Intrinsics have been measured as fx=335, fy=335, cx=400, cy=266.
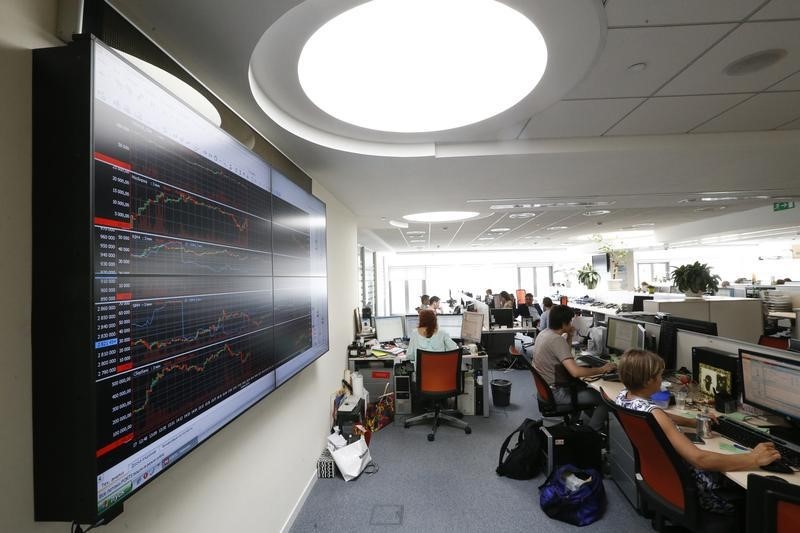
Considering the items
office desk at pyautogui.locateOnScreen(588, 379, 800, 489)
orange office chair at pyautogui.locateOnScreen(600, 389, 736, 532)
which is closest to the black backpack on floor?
office desk at pyautogui.locateOnScreen(588, 379, 800, 489)

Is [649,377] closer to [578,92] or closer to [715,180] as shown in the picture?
[578,92]

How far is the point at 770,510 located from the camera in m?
1.08

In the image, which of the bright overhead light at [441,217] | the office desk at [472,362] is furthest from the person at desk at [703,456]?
the bright overhead light at [441,217]

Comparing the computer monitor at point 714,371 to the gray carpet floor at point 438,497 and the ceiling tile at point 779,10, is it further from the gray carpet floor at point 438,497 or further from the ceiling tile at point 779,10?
the ceiling tile at point 779,10

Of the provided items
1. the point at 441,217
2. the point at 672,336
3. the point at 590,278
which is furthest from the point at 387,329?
the point at 590,278

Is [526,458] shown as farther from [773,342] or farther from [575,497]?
[773,342]

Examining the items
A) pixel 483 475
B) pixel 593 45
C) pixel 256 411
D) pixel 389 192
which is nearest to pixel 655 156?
pixel 593 45

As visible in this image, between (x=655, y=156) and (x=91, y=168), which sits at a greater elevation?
(x=655, y=156)

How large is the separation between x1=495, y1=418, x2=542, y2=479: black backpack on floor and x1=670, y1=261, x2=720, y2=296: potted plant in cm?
297

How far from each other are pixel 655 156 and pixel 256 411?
3.51 meters

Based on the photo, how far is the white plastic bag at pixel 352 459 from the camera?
285 centimetres

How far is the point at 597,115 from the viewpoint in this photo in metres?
2.19

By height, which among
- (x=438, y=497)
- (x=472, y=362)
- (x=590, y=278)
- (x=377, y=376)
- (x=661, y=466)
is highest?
(x=590, y=278)

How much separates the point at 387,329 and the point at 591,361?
8.71 ft
